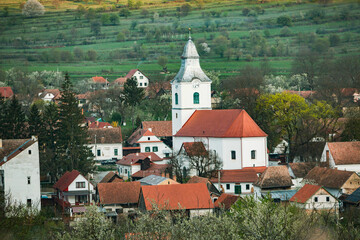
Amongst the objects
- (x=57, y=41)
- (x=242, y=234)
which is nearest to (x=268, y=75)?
(x=57, y=41)

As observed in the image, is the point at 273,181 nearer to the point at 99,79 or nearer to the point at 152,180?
the point at 152,180

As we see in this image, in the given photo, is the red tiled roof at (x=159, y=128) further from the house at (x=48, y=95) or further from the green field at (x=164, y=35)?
the green field at (x=164, y=35)

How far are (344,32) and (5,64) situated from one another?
214ft

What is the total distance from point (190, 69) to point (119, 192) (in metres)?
18.8

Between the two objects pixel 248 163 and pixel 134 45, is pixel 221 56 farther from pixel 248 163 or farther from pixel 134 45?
pixel 248 163

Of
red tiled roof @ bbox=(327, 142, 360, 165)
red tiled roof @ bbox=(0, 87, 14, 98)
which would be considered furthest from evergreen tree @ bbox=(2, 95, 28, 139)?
red tiled roof @ bbox=(0, 87, 14, 98)

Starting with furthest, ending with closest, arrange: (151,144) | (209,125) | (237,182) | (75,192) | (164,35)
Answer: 1. (164,35)
2. (151,144)
3. (209,125)
4. (237,182)
5. (75,192)

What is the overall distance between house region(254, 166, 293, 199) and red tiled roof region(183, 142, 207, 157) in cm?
655

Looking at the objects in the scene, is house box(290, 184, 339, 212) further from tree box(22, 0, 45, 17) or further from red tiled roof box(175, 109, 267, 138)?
tree box(22, 0, 45, 17)

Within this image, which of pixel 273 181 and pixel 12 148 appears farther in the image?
pixel 273 181

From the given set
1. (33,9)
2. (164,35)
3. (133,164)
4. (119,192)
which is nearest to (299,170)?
(133,164)

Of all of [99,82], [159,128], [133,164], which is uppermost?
[99,82]

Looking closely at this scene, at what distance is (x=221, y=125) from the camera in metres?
62.7

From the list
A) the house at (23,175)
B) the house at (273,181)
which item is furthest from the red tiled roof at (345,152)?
the house at (23,175)
